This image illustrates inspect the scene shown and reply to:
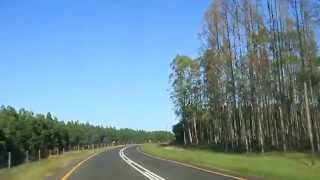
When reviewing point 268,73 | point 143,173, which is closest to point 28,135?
point 268,73

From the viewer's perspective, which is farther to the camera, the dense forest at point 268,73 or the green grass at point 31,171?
the dense forest at point 268,73

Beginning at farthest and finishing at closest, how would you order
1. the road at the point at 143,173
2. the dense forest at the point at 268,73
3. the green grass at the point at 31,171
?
the dense forest at the point at 268,73 → the green grass at the point at 31,171 → the road at the point at 143,173

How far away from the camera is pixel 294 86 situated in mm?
64500

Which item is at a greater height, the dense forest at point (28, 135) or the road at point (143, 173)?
the dense forest at point (28, 135)

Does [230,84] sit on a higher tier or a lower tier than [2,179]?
higher

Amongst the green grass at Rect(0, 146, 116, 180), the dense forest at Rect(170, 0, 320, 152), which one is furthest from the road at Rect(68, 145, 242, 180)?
the dense forest at Rect(170, 0, 320, 152)

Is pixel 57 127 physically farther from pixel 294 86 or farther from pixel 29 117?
pixel 294 86

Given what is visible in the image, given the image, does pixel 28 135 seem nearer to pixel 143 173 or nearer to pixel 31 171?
pixel 31 171

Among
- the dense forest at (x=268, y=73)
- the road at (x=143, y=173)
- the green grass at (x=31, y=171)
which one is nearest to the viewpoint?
the road at (x=143, y=173)

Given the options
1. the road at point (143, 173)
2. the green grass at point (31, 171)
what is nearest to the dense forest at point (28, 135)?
the green grass at point (31, 171)

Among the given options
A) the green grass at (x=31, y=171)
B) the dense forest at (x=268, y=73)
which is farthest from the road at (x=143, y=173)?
the dense forest at (x=268, y=73)

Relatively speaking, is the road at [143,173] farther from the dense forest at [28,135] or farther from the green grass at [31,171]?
the dense forest at [28,135]

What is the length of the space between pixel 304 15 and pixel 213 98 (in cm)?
3074

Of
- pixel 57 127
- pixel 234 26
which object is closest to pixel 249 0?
pixel 234 26
